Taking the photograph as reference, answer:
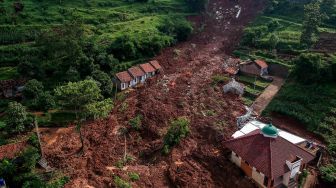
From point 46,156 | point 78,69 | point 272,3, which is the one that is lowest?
point 46,156

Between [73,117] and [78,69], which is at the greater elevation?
[78,69]

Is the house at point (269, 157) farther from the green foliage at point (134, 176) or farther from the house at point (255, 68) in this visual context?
the house at point (255, 68)

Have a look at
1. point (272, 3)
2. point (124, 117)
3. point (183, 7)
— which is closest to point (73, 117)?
point (124, 117)

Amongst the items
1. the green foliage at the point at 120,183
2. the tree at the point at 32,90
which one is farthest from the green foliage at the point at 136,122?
the tree at the point at 32,90

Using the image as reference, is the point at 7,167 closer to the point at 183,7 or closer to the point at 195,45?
the point at 195,45

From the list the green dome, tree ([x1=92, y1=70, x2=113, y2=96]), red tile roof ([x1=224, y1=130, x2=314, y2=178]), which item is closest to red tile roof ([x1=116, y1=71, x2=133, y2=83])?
tree ([x1=92, y1=70, x2=113, y2=96])

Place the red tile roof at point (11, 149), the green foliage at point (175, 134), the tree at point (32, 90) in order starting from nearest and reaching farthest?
the red tile roof at point (11, 149)
the green foliage at point (175, 134)
the tree at point (32, 90)

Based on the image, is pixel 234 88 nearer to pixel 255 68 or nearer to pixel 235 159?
pixel 255 68
